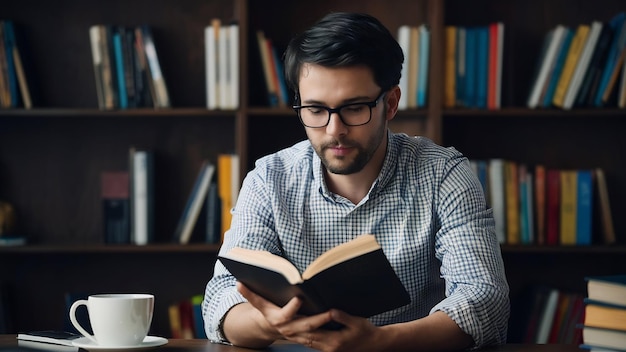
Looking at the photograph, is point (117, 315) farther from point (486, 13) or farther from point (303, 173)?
point (486, 13)

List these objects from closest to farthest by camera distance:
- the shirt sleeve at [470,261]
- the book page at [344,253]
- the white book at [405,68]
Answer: the book page at [344,253]
the shirt sleeve at [470,261]
the white book at [405,68]

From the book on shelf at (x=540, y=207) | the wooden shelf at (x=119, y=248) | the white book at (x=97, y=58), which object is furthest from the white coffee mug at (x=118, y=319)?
the book on shelf at (x=540, y=207)

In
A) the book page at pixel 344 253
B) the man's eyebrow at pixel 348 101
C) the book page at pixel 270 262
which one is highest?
the man's eyebrow at pixel 348 101

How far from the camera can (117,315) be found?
1395 mm

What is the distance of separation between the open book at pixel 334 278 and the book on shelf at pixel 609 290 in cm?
29

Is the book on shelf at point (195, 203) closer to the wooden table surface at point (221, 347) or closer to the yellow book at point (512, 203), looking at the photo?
the yellow book at point (512, 203)

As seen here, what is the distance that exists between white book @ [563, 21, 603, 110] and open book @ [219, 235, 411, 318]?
181cm

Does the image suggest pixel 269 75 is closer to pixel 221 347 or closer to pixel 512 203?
pixel 512 203

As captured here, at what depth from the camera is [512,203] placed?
302cm

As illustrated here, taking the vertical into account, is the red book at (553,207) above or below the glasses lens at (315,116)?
below

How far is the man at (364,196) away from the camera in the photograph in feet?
5.53

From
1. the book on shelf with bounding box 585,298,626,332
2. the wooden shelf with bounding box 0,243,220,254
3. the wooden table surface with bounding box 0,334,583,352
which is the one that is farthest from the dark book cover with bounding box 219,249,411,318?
the wooden shelf with bounding box 0,243,220,254

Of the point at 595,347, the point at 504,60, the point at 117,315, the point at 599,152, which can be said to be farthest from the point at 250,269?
the point at 599,152

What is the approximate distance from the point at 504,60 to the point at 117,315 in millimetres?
2013
